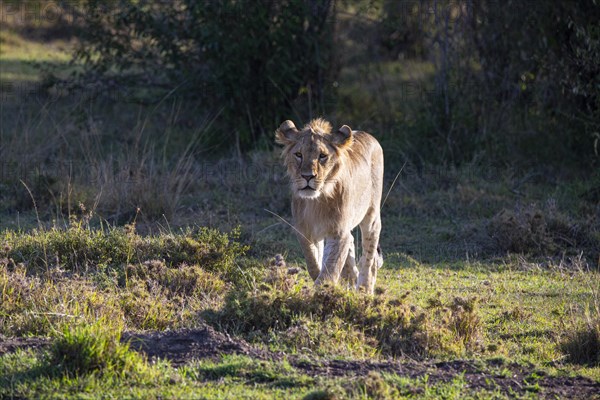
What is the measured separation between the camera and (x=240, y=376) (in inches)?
204

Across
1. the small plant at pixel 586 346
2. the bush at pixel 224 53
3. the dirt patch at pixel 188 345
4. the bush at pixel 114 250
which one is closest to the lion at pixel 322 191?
the bush at pixel 114 250

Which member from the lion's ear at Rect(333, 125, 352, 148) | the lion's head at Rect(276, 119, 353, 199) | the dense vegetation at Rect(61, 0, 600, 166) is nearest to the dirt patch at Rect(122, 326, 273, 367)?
the lion's head at Rect(276, 119, 353, 199)

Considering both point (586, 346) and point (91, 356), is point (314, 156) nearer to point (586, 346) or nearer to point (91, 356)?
point (586, 346)

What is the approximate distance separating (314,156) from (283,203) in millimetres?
4269

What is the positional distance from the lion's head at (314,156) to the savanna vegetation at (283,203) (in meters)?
0.63

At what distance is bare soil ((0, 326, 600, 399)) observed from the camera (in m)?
5.33

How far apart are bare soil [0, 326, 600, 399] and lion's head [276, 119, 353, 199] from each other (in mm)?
1522

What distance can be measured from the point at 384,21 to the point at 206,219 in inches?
199

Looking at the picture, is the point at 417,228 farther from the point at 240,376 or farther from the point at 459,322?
the point at 240,376

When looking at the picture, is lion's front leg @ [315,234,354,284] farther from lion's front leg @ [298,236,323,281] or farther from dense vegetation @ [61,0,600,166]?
dense vegetation @ [61,0,600,166]

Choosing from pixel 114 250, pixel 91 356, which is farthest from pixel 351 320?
pixel 114 250

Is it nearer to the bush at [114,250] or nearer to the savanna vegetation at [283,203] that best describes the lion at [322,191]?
the savanna vegetation at [283,203]

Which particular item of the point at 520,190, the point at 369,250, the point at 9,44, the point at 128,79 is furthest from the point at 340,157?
the point at 9,44

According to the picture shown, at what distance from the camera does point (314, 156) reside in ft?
22.8
